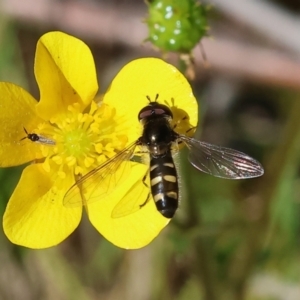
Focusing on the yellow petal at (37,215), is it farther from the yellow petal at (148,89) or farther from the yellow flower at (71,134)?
the yellow petal at (148,89)

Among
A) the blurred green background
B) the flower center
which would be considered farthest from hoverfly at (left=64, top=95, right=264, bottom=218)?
the blurred green background

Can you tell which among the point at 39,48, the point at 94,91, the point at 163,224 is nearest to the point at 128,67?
the point at 94,91

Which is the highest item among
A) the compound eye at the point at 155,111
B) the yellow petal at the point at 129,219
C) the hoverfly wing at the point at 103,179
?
the compound eye at the point at 155,111

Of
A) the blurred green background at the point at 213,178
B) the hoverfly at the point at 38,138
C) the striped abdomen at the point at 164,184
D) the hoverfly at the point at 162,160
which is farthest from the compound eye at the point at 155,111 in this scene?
the blurred green background at the point at 213,178

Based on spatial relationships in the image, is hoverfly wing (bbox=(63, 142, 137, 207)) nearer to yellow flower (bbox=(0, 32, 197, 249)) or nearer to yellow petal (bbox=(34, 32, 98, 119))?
yellow flower (bbox=(0, 32, 197, 249))

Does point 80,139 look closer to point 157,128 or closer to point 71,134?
point 71,134

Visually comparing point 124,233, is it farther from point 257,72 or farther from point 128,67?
point 257,72

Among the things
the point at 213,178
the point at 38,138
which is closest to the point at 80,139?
the point at 38,138
